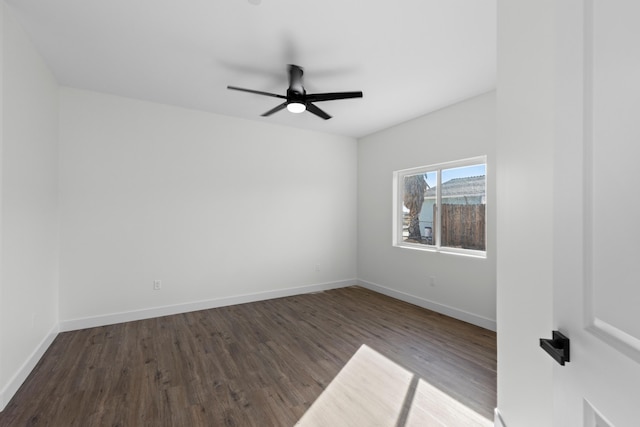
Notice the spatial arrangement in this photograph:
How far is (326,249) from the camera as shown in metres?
5.07

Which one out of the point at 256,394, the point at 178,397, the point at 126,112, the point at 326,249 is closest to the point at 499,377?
the point at 256,394

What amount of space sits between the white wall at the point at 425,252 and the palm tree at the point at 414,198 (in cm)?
26

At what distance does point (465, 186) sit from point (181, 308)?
13.6 ft

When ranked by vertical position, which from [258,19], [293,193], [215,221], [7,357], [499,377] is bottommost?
[7,357]

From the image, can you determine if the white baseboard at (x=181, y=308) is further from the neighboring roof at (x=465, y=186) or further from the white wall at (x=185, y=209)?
the neighboring roof at (x=465, y=186)

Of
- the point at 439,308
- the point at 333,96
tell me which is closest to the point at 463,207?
the point at 439,308

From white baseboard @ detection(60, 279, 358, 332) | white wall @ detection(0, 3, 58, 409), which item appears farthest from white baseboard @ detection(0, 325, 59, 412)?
white baseboard @ detection(60, 279, 358, 332)

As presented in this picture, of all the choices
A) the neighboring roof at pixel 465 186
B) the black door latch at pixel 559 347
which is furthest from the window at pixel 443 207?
the black door latch at pixel 559 347

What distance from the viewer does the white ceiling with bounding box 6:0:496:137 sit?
205 centimetres

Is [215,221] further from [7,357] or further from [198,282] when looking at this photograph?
[7,357]

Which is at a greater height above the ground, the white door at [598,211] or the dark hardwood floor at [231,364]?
the white door at [598,211]

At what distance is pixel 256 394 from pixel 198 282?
7.48ft

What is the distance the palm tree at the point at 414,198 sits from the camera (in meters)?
4.38

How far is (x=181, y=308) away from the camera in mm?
3846
